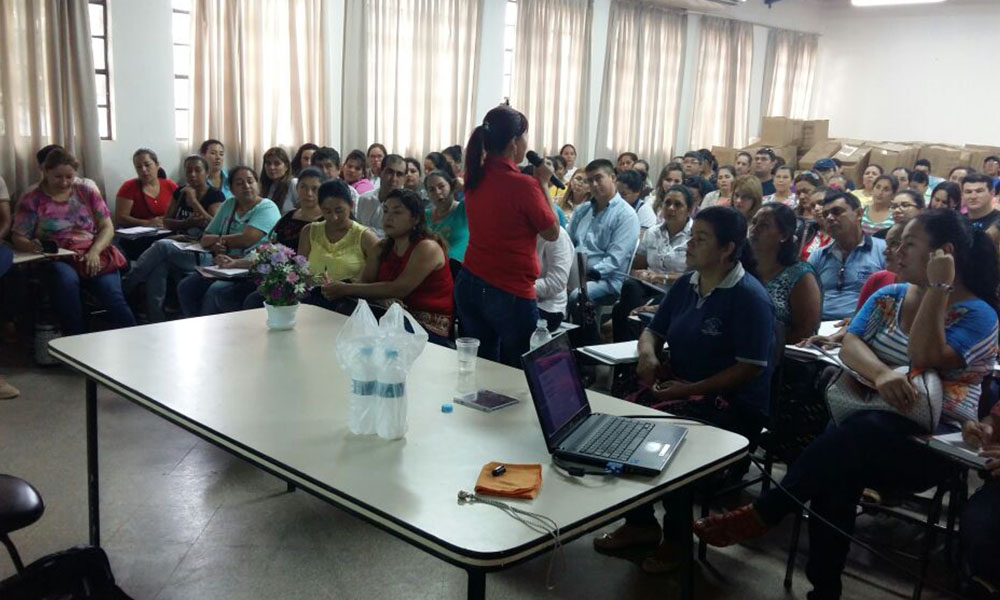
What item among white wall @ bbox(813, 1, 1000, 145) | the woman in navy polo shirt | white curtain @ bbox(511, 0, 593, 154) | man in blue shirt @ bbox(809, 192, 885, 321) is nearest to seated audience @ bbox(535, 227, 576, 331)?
the woman in navy polo shirt

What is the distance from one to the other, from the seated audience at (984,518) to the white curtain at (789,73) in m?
10.2

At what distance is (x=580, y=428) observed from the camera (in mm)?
1852

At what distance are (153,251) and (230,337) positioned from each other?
101 inches

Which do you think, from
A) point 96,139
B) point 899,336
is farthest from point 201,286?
point 899,336

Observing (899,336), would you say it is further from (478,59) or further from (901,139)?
(901,139)

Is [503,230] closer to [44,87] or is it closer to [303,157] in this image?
[303,157]

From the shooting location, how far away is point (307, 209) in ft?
14.9

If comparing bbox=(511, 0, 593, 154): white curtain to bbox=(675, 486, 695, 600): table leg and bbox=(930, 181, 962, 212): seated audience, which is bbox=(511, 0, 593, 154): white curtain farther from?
bbox=(675, 486, 695, 600): table leg

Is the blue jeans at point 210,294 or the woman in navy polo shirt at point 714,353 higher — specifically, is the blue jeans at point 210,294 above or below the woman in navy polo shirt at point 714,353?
below

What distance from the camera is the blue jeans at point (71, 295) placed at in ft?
14.3

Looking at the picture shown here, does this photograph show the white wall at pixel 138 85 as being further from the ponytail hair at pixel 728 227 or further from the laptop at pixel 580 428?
the laptop at pixel 580 428

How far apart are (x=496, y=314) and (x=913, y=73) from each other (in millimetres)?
10523

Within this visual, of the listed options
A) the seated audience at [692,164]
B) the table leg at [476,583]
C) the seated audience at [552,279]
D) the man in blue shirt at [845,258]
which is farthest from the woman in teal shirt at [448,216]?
the seated audience at [692,164]

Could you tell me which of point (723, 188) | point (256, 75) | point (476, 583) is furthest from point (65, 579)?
point (723, 188)
